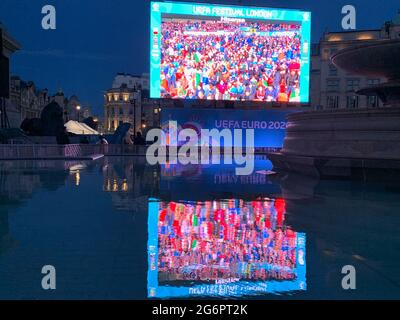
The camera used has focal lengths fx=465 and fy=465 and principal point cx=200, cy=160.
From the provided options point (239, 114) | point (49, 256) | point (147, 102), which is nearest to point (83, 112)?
point (147, 102)

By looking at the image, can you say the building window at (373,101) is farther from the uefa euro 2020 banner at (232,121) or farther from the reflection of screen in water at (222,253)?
the reflection of screen in water at (222,253)

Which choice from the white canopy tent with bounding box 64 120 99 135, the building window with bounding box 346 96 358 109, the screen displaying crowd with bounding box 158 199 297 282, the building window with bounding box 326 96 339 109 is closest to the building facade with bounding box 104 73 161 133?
the building window with bounding box 326 96 339 109

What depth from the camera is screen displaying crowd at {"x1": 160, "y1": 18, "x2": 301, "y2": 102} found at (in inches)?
1237

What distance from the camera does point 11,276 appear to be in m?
4.25

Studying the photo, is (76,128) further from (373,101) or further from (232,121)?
(373,101)

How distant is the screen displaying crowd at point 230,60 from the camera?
31.4 meters

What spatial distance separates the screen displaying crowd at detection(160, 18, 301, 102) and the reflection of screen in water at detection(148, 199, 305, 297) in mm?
24437

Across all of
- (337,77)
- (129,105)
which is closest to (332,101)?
(337,77)

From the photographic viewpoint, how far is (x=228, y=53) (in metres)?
32.0

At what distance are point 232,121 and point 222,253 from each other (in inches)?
1241

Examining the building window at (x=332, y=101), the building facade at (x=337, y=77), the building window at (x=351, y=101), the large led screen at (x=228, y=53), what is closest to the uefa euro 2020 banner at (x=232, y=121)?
the large led screen at (x=228, y=53)

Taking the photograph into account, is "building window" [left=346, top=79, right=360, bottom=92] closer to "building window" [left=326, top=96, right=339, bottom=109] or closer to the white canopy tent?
"building window" [left=326, top=96, right=339, bottom=109]
